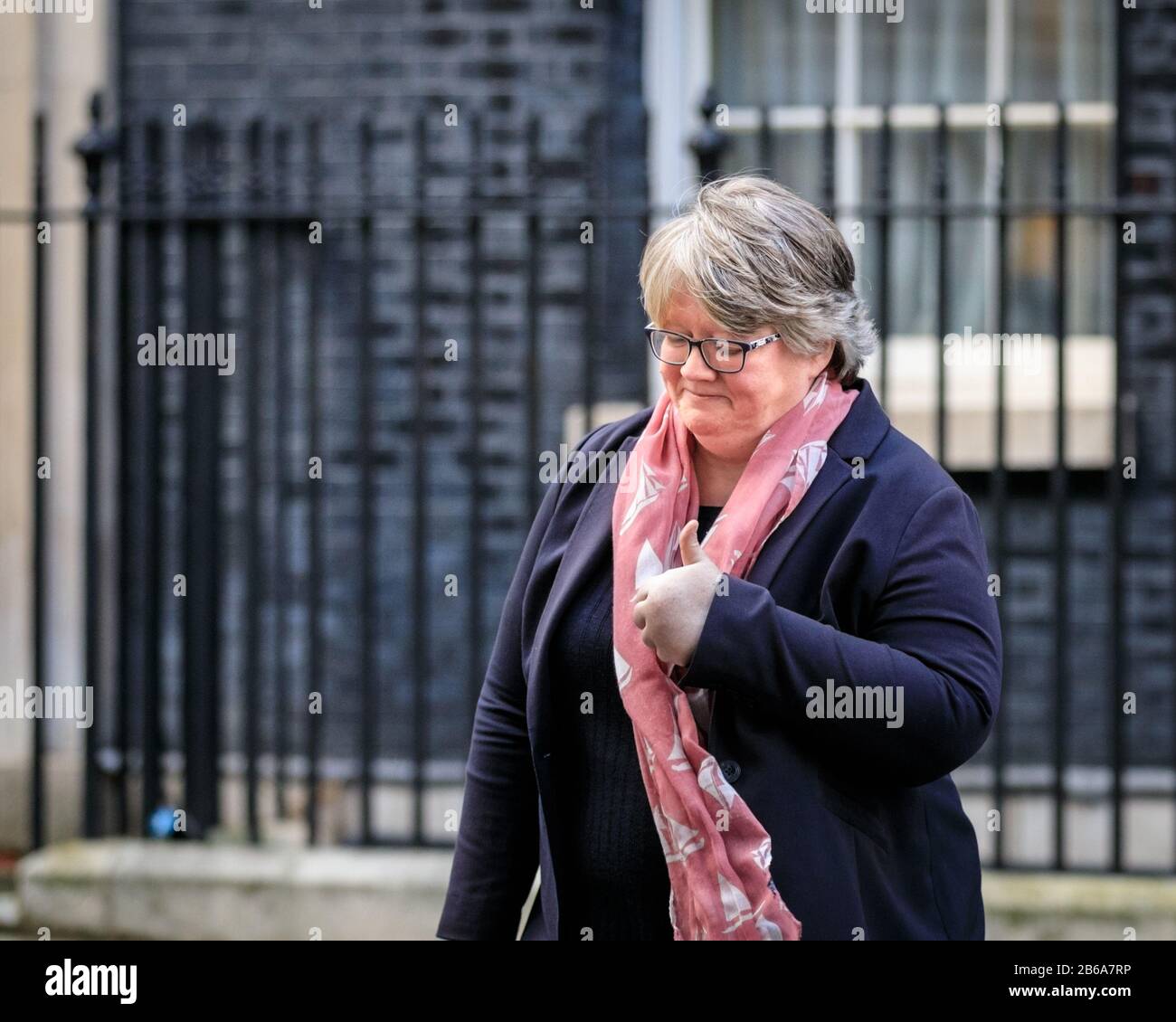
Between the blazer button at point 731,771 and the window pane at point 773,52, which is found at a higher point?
the window pane at point 773,52

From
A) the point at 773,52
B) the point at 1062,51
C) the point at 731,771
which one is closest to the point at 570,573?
the point at 731,771

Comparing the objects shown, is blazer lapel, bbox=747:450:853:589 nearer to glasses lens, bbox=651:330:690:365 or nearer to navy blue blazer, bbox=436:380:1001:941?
navy blue blazer, bbox=436:380:1001:941

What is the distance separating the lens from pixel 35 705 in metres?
4.65

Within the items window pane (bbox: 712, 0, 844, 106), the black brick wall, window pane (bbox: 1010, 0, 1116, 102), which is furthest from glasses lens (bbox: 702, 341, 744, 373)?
window pane (bbox: 1010, 0, 1116, 102)

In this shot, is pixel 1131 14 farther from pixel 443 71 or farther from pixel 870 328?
pixel 870 328

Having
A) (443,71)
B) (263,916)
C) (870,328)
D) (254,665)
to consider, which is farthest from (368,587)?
(870,328)

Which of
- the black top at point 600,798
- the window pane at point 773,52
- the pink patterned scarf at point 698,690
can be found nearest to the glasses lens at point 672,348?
the pink patterned scarf at point 698,690

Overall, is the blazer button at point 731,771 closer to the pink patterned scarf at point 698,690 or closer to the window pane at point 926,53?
the pink patterned scarf at point 698,690

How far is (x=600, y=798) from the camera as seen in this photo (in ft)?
7.38

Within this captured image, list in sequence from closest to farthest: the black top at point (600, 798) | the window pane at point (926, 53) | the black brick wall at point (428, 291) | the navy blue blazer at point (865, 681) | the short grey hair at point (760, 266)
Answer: the navy blue blazer at point (865, 681), the short grey hair at point (760, 266), the black top at point (600, 798), the black brick wall at point (428, 291), the window pane at point (926, 53)

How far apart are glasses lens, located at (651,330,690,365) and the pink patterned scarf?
0.13m

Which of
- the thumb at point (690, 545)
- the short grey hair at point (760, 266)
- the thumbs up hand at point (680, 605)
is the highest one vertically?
the short grey hair at point (760, 266)

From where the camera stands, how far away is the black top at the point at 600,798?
2211 mm

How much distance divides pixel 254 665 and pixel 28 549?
1213 mm
